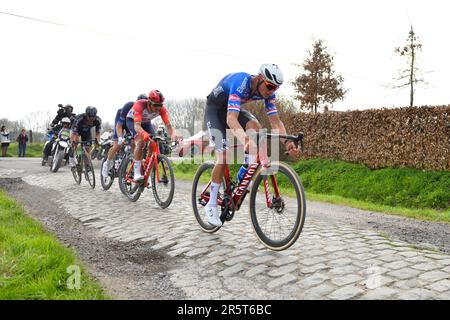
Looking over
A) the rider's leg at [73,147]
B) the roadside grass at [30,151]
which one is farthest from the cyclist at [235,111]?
the roadside grass at [30,151]

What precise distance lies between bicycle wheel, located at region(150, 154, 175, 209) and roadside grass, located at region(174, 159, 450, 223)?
16.0 ft

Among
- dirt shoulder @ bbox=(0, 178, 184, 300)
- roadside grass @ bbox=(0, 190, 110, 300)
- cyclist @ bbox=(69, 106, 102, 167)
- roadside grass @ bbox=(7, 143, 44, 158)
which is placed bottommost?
dirt shoulder @ bbox=(0, 178, 184, 300)

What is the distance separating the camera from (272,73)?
15.9 feet

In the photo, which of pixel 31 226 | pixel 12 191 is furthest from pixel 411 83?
pixel 31 226

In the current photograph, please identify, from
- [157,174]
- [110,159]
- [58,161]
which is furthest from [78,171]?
[157,174]

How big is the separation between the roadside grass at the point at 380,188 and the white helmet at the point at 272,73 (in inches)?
220

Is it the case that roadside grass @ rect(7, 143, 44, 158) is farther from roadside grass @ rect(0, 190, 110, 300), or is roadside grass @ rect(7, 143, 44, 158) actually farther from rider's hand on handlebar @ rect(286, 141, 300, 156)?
rider's hand on handlebar @ rect(286, 141, 300, 156)

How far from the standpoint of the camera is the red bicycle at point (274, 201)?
4.51m

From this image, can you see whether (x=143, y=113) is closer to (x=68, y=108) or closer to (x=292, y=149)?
(x=292, y=149)

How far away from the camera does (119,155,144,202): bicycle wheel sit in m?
8.85

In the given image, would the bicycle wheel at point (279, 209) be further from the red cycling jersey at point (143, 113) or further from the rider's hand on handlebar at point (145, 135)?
the red cycling jersey at point (143, 113)

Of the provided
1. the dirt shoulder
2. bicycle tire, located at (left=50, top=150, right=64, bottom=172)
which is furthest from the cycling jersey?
bicycle tire, located at (left=50, top=150, right=64, bottom=172)

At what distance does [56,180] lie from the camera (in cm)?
1318
